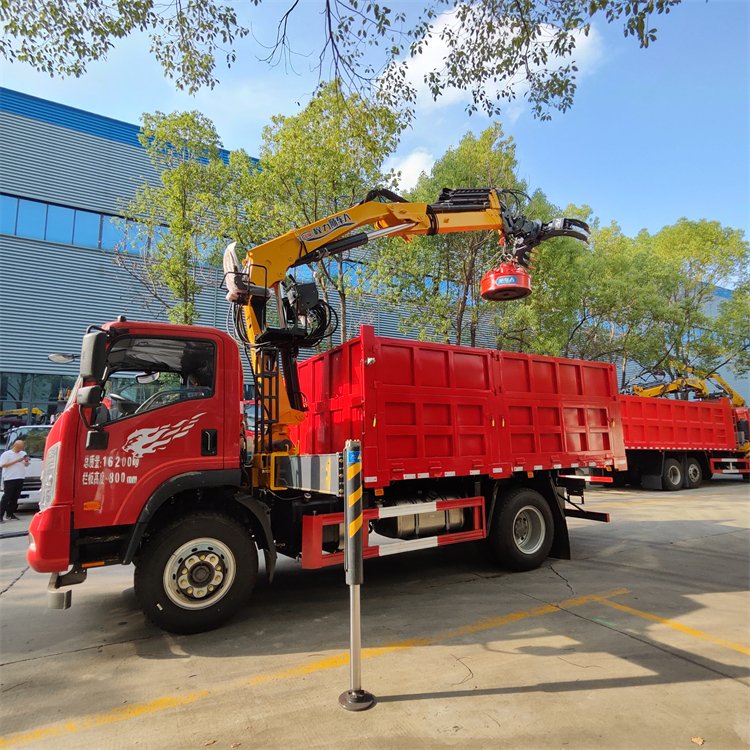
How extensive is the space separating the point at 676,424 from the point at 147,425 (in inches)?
635

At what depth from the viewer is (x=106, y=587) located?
586cm

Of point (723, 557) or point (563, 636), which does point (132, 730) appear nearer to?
point (563, 636)

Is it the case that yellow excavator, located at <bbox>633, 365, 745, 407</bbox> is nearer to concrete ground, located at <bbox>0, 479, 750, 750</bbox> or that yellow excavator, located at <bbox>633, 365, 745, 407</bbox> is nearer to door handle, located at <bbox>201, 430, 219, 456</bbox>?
concrete ground, located at <bbox>0, 479, 750, 750</bbox>

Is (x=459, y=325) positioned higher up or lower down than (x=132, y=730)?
higher up

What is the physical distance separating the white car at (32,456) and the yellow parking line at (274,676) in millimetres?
10367

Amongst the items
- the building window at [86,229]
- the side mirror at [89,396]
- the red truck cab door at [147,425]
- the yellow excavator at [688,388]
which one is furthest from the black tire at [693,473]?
the building window at [86,229]

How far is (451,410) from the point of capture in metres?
5.75

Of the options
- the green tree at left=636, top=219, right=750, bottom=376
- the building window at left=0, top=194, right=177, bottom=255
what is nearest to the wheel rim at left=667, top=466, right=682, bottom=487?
the green tree at left=636, top=219, right=750, bottom=376

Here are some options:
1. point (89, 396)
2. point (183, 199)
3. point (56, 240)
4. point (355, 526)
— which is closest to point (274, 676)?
point (355, 526)

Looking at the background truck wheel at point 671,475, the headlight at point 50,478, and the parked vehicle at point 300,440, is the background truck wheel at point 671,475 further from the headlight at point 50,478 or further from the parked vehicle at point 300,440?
the headlight at point 50,478

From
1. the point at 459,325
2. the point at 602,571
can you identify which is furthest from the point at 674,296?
the point at 602,571

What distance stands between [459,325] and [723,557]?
10224 millimetres

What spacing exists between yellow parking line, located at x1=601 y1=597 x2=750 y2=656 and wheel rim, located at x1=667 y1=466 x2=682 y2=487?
1271 centimetres

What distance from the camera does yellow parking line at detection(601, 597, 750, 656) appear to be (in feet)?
13.2
